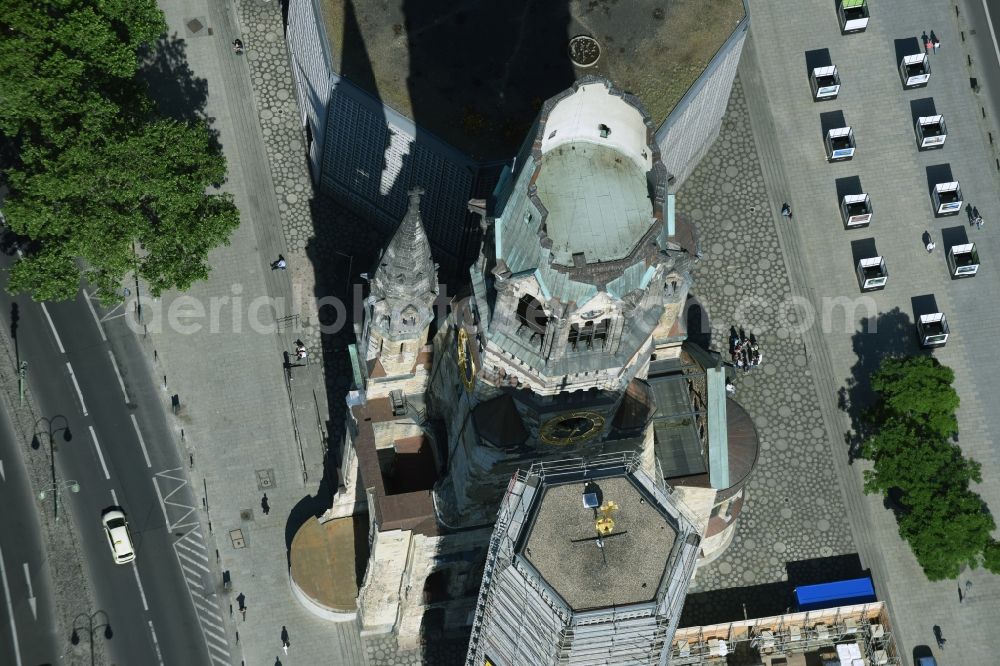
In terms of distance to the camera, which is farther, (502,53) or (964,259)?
(964,259)

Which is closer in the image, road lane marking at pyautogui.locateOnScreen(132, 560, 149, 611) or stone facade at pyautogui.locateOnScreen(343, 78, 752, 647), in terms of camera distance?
stone facade at pyautogui.locateOnScreen(343, 78, 752, 647)

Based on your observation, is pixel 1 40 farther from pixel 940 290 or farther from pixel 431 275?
pixel 940 290

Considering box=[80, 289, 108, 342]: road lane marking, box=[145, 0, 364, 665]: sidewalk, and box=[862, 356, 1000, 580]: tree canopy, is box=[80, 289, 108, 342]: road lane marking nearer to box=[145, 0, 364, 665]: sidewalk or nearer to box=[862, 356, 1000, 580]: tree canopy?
box=[145, 0, 364, 665]: sidewalk

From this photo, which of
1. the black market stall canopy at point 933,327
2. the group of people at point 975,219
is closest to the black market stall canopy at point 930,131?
the group of people at point 975,219

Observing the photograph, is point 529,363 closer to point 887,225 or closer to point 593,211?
point 593,211

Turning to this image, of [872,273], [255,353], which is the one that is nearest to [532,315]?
[255,353]

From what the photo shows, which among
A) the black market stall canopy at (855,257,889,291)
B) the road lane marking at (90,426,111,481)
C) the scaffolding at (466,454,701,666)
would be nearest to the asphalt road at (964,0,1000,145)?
the black market stall canopy at (855,257,889,291)
